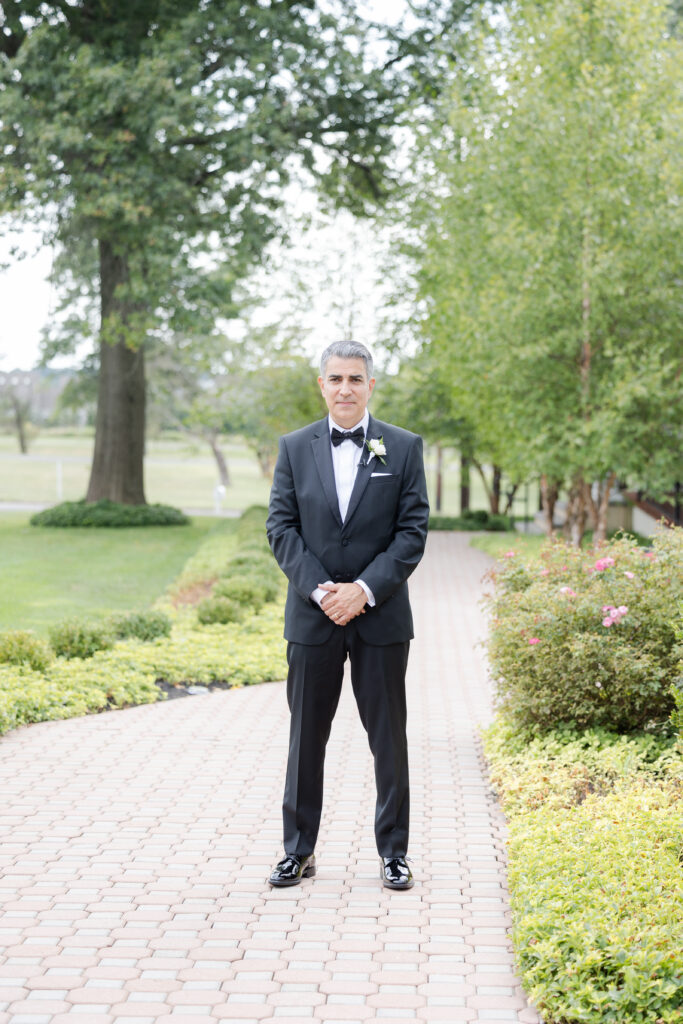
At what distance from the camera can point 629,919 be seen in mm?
3594

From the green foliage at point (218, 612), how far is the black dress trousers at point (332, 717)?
21.3ft

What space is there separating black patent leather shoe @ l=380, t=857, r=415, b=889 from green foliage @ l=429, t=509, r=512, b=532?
2194 centimetres

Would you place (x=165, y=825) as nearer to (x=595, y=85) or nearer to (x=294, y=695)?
(x=294, y=695)

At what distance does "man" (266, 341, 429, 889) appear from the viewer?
443 centimetres

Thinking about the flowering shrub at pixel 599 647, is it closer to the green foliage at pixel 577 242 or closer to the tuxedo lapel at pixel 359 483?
the tuxedo lapel at pixel 359 483

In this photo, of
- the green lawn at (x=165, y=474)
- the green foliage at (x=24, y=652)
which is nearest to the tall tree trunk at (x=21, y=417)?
the green lawn at (x=165, y=474)

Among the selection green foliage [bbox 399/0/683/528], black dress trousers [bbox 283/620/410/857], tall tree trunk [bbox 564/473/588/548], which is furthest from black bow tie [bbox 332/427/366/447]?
tall tree trunk [bbox 564/473/588/548]

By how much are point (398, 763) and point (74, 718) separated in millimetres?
3722

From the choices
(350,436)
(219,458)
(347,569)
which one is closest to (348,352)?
(350,436)

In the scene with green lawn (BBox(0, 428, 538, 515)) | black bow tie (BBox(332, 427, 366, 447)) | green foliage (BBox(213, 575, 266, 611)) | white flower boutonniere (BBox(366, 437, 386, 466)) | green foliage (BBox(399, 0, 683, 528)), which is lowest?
green lawn (BBox(0, 428, 538, 515))

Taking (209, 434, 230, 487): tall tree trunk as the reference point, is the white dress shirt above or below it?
above

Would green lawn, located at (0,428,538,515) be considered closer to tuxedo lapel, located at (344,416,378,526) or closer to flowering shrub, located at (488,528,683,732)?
flowering shrub, located at (488,528,683,732)

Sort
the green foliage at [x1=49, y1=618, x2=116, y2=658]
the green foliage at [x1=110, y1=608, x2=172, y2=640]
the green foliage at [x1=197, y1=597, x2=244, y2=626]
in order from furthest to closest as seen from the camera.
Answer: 1. the green foliage at [x1=197, y1=597, x2=244, y2=626]
2. the green foliage at [x1=110, y1=608, x2=172, y2=640]
3. the green foliage at [x1=49, y1=618, x2=116, y2=658]

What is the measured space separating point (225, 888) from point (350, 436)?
1877 millimetres
